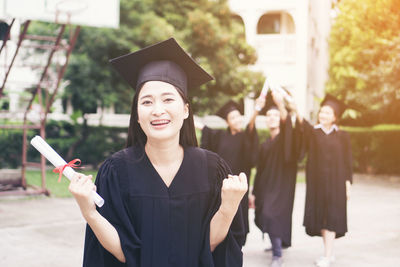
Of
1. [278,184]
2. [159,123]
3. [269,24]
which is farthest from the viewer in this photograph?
[269,24]

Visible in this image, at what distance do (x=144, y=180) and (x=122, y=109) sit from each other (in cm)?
1467

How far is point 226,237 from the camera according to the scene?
263cm

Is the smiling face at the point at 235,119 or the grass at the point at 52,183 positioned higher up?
the smiling face at the point at 235,119

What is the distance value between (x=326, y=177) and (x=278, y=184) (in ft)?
1.88

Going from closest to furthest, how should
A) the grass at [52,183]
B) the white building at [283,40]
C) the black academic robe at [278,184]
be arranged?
the black academic robe at [278,184]
the grass at [52,183]
the white building at [283,40]

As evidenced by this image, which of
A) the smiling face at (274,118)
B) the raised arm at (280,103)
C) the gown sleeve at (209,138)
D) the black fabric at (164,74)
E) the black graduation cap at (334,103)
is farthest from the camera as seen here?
the gown sleeve at (209,138)

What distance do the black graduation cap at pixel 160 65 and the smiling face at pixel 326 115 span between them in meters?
4.06

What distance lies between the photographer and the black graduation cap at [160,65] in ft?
8.65

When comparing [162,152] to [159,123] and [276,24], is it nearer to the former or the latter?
[159,123]

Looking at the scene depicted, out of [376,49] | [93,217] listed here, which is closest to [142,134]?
[93,217]

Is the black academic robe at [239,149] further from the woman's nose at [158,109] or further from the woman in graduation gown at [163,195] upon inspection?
the woman's nose at [158,109]

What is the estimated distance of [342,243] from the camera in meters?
7.66

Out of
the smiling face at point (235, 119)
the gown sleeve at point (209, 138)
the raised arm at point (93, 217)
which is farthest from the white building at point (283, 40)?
the raised arm at point (93, 217)

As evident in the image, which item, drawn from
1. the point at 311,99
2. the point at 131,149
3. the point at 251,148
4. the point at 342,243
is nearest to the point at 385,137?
the point at 311,99
